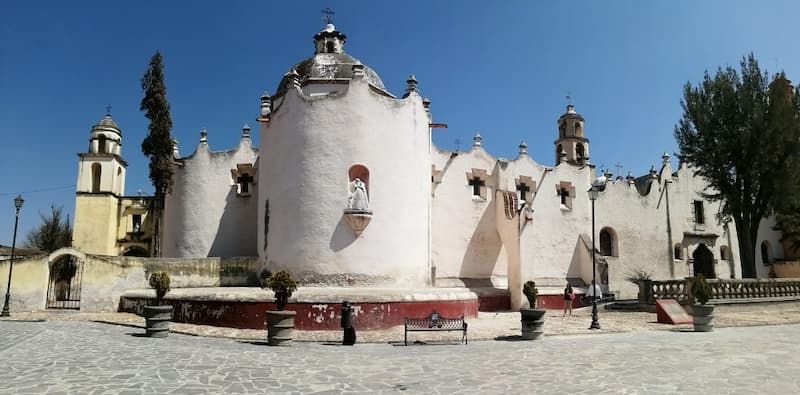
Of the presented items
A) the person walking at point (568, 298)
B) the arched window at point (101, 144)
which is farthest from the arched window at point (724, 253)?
the arched window at point (101, 144)

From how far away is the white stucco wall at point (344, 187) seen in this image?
18.4m

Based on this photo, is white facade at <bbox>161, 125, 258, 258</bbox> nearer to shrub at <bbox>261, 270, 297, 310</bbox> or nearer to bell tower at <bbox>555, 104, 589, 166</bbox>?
shrub at <bbox>261, 270, 297, 310</bbox>

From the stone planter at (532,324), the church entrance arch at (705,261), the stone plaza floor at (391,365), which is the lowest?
the stone plaza floor at (391,365)

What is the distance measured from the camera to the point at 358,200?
18.4 metres

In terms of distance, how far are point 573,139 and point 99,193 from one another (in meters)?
29.2

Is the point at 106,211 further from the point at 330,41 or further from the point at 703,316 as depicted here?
the point at 703,316

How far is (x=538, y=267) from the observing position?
26.5 metres

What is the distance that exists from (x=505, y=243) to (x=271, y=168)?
34.5 feet

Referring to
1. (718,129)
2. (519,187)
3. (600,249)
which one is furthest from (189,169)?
(718,129)

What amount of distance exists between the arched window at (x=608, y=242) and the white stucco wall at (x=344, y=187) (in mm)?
13846

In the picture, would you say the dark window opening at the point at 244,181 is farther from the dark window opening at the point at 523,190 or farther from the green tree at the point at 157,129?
the dark window opening at the point at 523,190

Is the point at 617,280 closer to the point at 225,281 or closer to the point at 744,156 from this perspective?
the point at 744,156

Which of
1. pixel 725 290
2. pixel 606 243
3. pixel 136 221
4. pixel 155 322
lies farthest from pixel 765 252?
pixel 136 221

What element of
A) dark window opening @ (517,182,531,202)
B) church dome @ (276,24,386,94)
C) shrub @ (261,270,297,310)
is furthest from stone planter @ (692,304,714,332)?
church dome @ (276,24,386,94)
